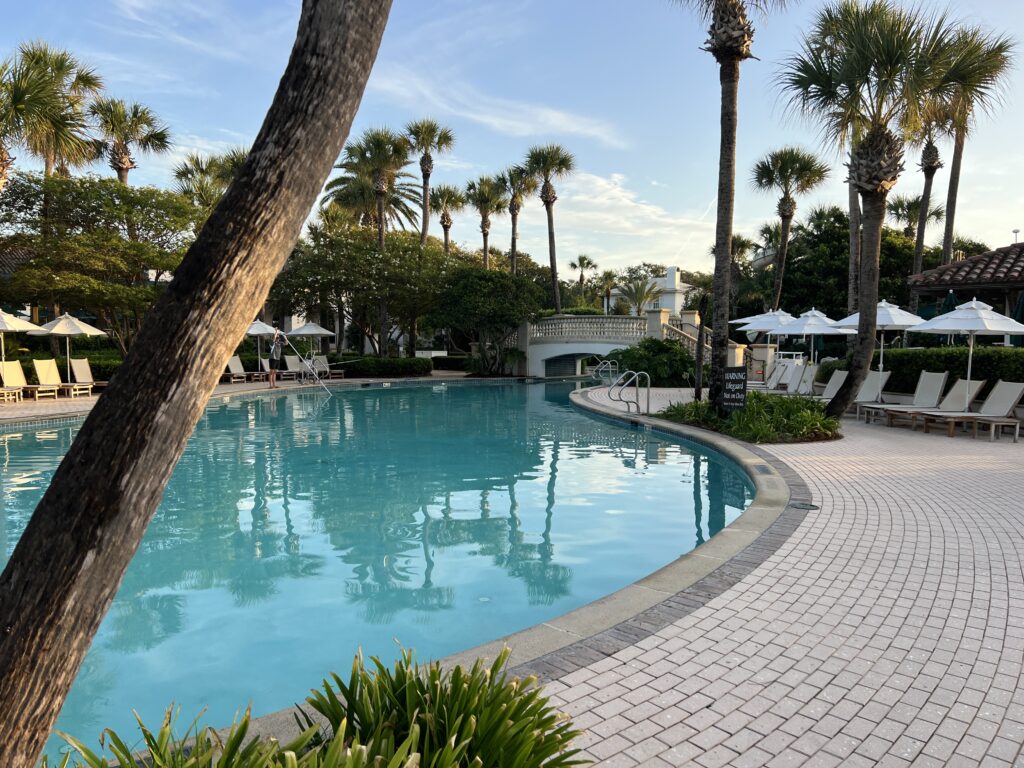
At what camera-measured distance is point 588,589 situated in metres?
5.91

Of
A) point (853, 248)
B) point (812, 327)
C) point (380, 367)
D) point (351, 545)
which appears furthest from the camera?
point (380, 367)

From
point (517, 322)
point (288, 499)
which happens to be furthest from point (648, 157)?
point (288, 499)

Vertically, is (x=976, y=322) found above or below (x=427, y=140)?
below

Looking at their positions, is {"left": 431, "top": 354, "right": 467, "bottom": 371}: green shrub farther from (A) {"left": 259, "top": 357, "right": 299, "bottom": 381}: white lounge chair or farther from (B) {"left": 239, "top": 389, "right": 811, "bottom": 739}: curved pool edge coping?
(B) {"left": 239, "top": 389, "right": 811, "bottom": 739}: curved pool edge coping

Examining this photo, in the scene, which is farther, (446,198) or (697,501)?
(446,198)

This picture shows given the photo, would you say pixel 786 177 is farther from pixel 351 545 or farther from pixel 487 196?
pixel 351 545

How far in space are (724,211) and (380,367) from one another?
20735mm

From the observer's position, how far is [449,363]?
38.5m

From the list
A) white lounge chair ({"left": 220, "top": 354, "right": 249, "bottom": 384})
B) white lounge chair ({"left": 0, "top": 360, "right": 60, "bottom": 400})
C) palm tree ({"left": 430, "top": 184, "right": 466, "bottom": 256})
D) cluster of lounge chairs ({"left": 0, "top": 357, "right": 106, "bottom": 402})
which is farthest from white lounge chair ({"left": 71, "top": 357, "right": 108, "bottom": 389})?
palm tree ({"left": 430, "top": 184, "right": 466, "bottom": 256})

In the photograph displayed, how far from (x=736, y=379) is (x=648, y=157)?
1005 cm

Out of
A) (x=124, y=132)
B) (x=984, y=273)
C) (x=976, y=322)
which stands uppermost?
(x=124, y=132)

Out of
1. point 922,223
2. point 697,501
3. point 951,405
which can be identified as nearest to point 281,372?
point 697,501

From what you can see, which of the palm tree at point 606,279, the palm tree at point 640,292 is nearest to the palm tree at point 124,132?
the palm tree at point 640,292

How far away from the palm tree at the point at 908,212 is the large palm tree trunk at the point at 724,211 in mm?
28425
